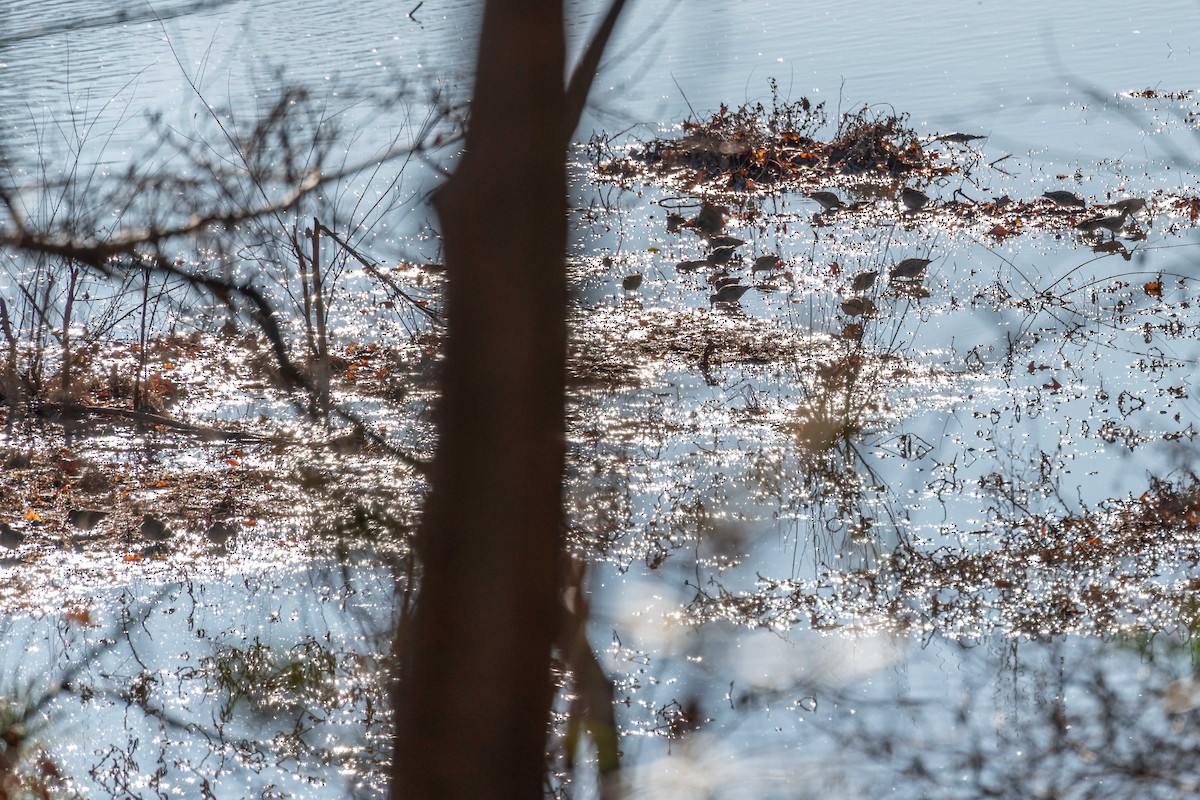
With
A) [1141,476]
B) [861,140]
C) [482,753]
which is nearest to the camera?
[482,753]

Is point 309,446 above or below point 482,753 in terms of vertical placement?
above

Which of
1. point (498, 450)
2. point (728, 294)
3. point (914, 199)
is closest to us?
point (498, 450)

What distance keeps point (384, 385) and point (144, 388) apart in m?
1.94

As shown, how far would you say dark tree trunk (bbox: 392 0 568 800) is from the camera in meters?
3.24

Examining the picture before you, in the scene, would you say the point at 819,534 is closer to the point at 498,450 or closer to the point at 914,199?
the point at 498,450

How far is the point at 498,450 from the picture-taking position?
3324 millimetres

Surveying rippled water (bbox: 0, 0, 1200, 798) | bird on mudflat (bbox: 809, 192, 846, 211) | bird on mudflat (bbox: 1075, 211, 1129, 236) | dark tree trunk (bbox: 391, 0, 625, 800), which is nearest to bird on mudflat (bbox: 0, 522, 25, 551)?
rippled water (bbox: 0, 0, 1200, 798)

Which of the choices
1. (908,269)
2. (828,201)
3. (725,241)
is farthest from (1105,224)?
(725,241)

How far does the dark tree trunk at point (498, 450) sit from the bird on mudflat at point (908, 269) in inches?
297

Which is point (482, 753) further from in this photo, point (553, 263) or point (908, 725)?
point (908, 725)

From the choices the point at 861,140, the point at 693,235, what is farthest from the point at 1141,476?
the point at 861,140

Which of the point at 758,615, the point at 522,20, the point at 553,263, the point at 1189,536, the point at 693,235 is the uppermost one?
the point at 693,235

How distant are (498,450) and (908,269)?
25.8ft

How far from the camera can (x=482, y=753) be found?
3234 mm
